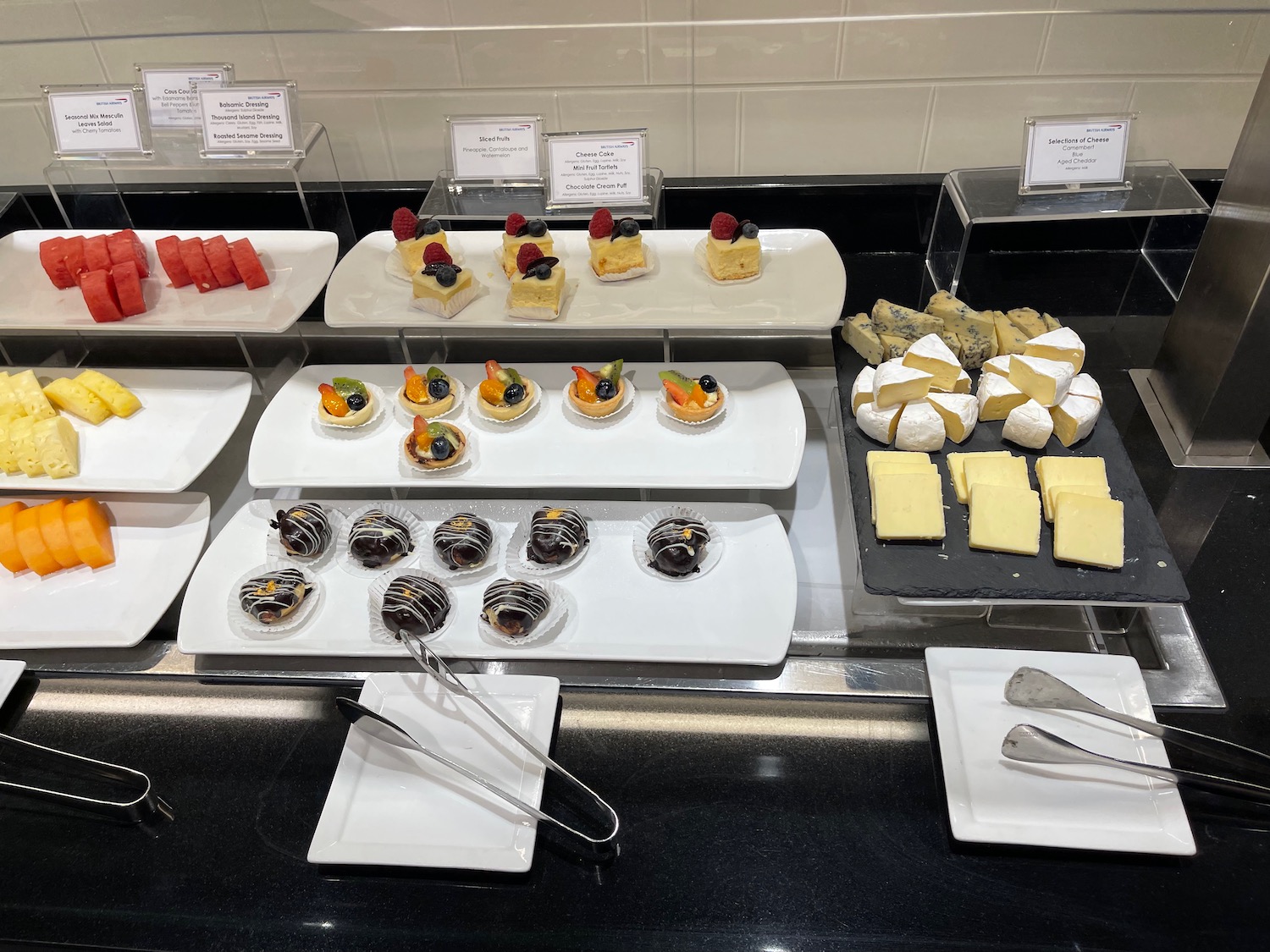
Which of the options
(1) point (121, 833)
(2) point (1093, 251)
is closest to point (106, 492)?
(1) point (121, 833)

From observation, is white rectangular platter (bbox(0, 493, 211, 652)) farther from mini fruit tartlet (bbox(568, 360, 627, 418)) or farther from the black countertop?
mini fruit tartlet (bbox(568, 360, 627, 418))

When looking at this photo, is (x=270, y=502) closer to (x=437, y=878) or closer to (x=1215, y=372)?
(x=437, y=878)

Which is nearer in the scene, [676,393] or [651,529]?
[651,529]

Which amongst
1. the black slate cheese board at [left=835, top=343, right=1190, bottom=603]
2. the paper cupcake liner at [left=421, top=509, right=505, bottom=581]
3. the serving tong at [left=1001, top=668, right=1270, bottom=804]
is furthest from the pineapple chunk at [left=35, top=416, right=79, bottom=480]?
the serving tong at [left=1001, top=668, right=1270, bottom=804]

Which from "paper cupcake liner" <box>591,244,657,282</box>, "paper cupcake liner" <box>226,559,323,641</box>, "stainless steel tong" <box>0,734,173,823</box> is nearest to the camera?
"stainless steel tong" <box>0,734,173,823</box>

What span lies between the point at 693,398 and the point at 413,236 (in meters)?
0.62

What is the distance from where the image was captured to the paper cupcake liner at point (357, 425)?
1580mm

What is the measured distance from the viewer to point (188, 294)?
1.74m

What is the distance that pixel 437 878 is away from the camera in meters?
1.15

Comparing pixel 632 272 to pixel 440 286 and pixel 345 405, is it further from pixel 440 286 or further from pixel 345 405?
pixel 345 405

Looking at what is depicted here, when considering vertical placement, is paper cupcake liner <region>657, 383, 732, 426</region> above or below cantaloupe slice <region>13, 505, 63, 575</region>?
above

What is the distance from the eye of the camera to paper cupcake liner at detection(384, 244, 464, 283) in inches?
66.2

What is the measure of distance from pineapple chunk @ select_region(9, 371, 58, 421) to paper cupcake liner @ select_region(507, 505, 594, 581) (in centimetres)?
92

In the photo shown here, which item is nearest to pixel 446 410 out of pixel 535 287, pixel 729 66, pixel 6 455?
pixel 535 287
